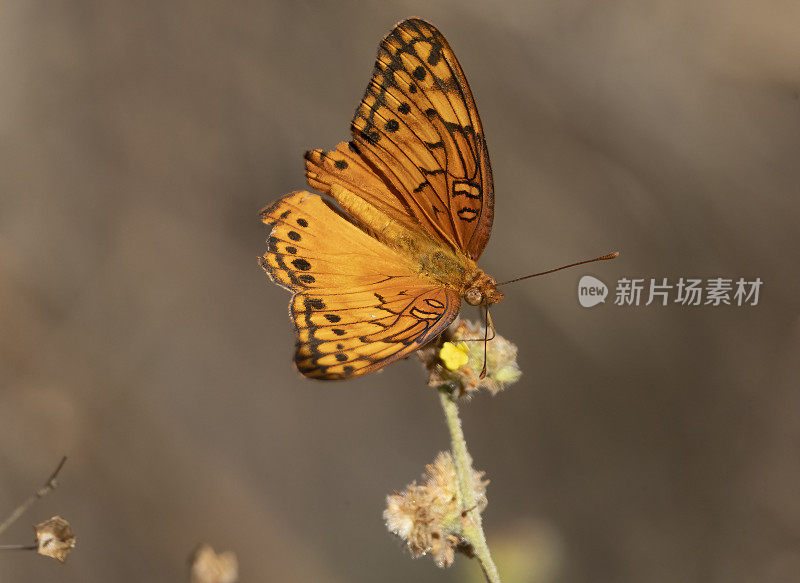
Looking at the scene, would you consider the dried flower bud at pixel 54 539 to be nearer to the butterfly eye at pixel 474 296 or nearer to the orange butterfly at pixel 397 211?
the orange butterfly at pixel 397 211

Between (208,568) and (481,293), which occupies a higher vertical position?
(481,293)

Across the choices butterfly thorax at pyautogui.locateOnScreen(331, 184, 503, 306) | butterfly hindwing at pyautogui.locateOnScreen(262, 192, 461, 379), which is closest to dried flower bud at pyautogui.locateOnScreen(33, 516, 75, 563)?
butterfly hindwing at pyautogui.locateOnScreen(262, 192, 461, 379)

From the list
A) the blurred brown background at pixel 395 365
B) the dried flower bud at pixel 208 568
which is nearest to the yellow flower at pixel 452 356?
the dried flower bud at pixel 208 568

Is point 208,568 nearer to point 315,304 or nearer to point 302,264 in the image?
point 315,304

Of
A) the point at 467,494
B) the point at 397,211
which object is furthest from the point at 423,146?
the point at 467,494

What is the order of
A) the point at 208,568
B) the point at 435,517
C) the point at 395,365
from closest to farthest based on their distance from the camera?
the point at 208,568 → the point at 435,517 → the point at 395,365
